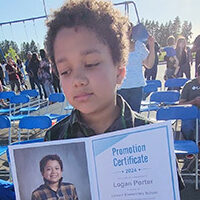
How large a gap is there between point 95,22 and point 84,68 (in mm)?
166

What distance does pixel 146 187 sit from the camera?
754mm

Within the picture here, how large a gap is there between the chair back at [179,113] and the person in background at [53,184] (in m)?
2.45

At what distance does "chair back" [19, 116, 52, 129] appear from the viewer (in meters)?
3.25

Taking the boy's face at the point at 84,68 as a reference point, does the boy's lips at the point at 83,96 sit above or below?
below

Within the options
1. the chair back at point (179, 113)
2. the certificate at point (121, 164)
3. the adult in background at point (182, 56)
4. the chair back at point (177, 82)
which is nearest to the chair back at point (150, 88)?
the chair back at point (177, 82)

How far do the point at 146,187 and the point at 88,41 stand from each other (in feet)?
1.55

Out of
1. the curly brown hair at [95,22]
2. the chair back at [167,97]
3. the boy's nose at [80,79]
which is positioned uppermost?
the curly brown hair at [95,22]

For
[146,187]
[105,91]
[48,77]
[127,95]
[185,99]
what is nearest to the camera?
[146,187]

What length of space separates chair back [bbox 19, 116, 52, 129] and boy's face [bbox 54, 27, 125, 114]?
2.43 meters

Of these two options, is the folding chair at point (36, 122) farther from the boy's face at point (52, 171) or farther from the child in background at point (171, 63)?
Answer: the child in background at point (171, 63)

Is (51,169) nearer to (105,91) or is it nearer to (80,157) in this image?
(80,157)

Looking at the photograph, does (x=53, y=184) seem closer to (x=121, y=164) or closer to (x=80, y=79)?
(x=121, y=164)

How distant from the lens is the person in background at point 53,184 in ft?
2.59

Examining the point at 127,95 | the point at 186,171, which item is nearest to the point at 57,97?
the point at 127,95
